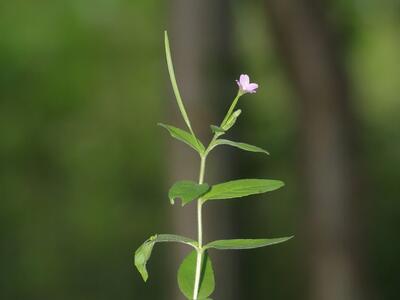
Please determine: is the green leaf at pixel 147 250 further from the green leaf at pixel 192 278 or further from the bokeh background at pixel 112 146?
the bokeh background at pixel 112 146

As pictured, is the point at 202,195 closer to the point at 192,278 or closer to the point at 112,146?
the point at 192,278

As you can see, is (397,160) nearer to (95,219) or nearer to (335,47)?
(95,219)

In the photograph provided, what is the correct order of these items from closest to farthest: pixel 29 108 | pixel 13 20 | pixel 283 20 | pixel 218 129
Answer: pixel 218 129
pixel 283 20
pixel 13 20
pixel 29 108

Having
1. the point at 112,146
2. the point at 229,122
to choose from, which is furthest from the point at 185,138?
the point at 112,146

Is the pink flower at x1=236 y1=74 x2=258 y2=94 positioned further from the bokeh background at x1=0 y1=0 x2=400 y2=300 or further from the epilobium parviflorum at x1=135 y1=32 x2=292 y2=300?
the bokeh background at x1=0 y1=0 x2=400 y2=300

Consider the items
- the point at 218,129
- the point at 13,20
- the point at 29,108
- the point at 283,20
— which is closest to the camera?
the point at 218,129

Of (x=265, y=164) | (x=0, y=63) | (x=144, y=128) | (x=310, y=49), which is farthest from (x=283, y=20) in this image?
(x=144, y=128)

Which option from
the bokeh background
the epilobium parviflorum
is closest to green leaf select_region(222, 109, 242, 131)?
the epilobium parviflorum
